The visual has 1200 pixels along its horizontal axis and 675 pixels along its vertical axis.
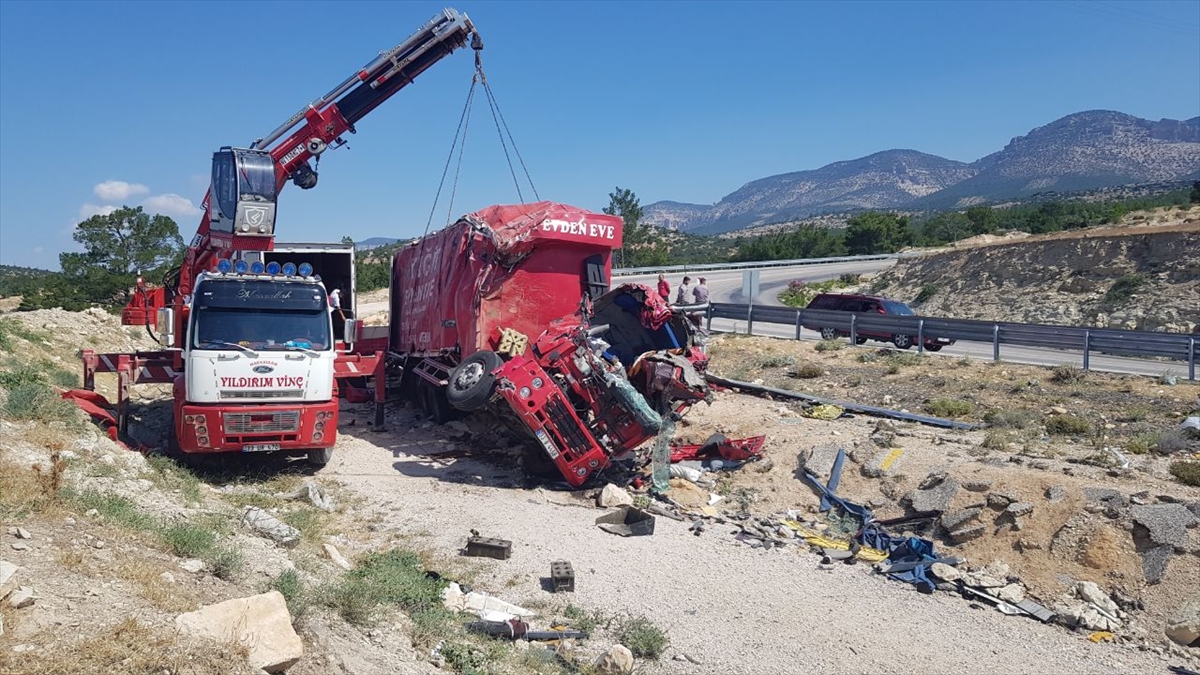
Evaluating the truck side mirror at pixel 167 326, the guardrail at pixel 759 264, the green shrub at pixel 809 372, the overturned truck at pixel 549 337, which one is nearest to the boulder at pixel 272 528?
the overturned truck at pixel 549 337

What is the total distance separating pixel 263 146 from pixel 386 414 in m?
5.47

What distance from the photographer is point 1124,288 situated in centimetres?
2797

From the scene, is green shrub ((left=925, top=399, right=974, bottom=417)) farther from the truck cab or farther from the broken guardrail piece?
the truck cab

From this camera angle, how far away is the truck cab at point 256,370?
10.3m

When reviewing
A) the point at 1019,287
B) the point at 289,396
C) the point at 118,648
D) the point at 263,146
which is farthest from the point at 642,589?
the point at 1019,287

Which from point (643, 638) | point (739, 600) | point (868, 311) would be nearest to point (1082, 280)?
point (868, 311)

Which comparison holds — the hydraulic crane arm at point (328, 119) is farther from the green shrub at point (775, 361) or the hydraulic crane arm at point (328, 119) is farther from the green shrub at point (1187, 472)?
the green shrub at point (1187, 472)

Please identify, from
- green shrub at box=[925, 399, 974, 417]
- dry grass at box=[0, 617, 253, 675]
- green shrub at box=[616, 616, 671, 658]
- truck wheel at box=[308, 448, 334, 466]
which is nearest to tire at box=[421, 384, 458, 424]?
truck wheel at box=[308, 448, 334, 466]

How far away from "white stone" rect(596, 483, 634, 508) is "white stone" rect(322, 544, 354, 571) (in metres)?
3.46

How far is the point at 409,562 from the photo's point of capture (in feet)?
24.9

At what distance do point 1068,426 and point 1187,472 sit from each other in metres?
2.51

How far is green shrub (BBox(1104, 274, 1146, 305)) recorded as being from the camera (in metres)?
27.7

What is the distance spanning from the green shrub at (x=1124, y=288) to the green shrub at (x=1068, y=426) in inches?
746

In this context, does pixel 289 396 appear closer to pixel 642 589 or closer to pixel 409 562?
pixel 409 562
